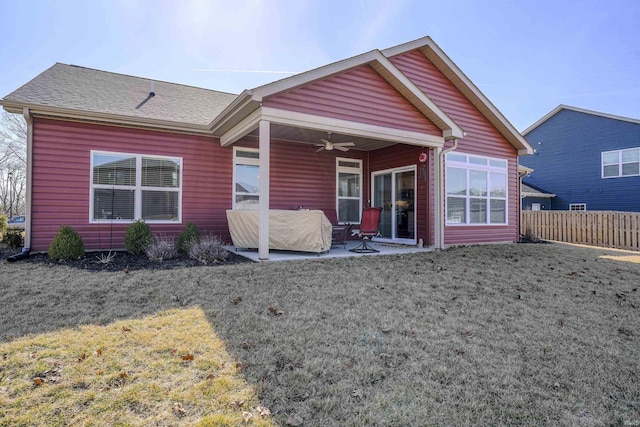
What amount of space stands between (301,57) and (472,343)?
39.7 ft

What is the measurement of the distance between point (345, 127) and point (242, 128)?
2.17 metres

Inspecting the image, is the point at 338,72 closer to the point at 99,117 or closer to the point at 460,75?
the point at 460,75

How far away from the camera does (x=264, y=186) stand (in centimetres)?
614

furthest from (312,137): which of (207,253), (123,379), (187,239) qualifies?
(123,379)

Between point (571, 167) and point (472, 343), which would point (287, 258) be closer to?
point (472, 343)

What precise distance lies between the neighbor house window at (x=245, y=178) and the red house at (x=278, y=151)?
0.04 metres

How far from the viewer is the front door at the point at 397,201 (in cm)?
958

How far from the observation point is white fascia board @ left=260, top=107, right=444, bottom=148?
20.8 ft

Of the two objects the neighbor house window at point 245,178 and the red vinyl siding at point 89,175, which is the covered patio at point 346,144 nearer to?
the neighbor house window at point 245,178

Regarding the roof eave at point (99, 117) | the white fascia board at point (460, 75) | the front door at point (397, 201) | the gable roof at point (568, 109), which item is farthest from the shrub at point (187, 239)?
the gable roof at point (568, 109)

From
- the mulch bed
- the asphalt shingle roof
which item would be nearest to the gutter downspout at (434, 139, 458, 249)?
the mulch bed

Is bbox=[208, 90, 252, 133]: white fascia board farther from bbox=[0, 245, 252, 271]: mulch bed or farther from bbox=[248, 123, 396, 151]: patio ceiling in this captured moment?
bbox=[0, 245, 252, 271]: mulch bed

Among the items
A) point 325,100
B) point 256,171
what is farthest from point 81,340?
point 256,171

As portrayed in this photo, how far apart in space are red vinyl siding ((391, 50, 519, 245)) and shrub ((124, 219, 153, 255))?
7.36m
